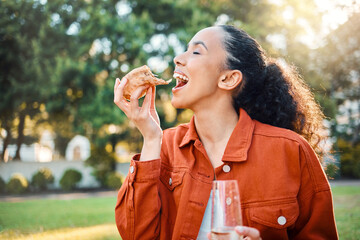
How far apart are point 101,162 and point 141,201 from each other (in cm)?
1888

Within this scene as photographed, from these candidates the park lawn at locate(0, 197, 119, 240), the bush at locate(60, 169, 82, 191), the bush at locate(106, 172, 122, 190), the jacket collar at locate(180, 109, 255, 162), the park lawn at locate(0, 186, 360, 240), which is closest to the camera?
the jacket collar at locate(180, 109, 255, 162)

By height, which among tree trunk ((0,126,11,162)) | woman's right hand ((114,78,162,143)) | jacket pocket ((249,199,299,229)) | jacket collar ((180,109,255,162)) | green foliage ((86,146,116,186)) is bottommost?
green foliage ((86,146,116,186))

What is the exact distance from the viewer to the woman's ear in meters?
2.80

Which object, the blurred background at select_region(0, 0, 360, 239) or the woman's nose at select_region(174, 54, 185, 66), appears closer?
the woman's nose at select_region(174, 54, 185, 66)

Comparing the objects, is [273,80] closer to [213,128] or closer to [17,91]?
[213,128]

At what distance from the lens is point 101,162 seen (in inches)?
813

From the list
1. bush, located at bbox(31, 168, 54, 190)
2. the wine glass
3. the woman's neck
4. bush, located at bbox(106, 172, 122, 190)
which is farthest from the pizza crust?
bush, located at bbox(31, 168, 54, 190)

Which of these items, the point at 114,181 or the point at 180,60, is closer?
the point at 180,60

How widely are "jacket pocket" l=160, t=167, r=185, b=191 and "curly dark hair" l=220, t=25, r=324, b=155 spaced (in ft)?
2.72

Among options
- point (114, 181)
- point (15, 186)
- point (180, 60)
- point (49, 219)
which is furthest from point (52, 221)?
point (15, 186)

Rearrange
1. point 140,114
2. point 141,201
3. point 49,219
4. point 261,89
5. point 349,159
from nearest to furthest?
point 141,201 < point 140,114 < point 261,89 < point 49,219 < point 349,159

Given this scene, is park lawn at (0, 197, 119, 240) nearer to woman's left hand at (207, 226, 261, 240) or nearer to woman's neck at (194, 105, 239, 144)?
woman's neck at (194, 105, 239, 144)

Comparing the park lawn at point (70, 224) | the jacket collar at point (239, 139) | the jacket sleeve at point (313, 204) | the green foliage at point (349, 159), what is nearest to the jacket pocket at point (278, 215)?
the jacket sleeve at point (313, 204)

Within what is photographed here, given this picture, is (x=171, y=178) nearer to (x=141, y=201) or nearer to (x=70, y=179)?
(x=141, y=201)
